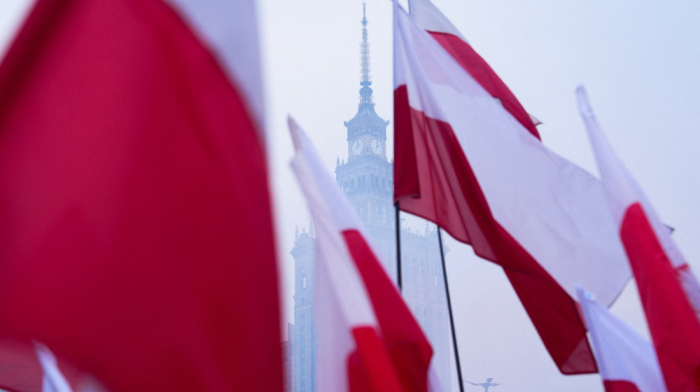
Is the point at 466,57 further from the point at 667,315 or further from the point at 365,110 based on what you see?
the point at 365,110

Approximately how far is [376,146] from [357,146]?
4.29 feet

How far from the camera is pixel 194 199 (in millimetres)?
2154

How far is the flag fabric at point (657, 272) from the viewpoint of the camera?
3266mm

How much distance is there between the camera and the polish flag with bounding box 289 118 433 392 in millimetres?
3107

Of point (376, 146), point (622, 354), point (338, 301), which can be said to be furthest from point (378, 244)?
point (338, 301)

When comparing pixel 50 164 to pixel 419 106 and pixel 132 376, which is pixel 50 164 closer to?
pixel 132 376

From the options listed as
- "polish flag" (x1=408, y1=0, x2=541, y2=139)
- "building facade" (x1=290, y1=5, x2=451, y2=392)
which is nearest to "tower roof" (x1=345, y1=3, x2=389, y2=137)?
"building facade" (x1=290, y1=5, x2=451, y2=392)

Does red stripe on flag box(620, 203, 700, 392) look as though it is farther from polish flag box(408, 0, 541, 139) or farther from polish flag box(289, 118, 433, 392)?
polish flag box(408, 0, 541, 139)

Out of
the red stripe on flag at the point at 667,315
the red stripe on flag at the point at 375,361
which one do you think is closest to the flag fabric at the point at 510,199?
the red stripe on flag at the point at 667,315

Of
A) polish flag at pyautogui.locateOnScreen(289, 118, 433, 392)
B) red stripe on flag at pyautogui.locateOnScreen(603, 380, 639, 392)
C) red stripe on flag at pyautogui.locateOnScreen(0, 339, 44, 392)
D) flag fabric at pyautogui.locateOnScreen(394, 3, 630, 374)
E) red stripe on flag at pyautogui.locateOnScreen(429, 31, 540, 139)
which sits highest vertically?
red stripe on flag at pyautogui.locateOnScreen(429, 31, 540, 139)

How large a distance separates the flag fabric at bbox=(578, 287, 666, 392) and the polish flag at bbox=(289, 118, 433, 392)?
1.07 metres

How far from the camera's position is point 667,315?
11.0 feet

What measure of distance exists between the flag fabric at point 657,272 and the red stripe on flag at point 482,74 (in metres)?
2.18

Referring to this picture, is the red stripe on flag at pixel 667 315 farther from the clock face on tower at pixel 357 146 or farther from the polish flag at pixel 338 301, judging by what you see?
the clock face on tower at pixel 357 146
